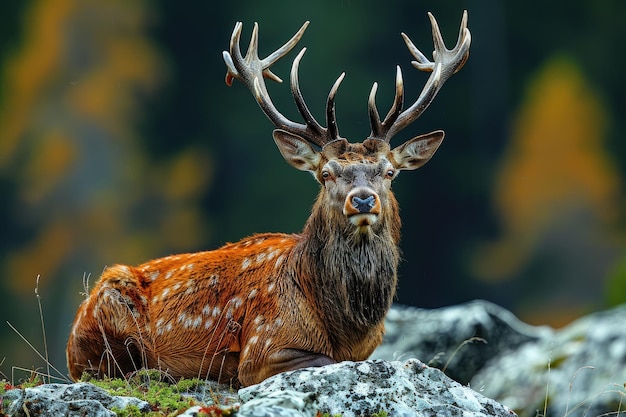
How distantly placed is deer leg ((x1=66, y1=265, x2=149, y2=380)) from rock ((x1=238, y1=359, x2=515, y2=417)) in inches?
91.9

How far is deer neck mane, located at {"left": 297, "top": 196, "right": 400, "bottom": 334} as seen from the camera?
689cm

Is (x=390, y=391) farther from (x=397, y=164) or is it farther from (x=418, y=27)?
(x=418, y=27)

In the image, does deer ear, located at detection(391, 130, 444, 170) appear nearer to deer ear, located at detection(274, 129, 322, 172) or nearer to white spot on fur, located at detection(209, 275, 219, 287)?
deer ear, located at detection(274, 129, 322, 172)

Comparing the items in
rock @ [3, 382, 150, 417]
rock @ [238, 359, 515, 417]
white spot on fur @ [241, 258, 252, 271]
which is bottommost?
rock @ [238, 359, 515, 417]

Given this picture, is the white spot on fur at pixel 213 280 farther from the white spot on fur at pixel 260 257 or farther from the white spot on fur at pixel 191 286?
the white spot on fur at pixel 260 257

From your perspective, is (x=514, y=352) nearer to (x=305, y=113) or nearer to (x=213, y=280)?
(x=213, y=280)

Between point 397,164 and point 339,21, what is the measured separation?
39.3ft

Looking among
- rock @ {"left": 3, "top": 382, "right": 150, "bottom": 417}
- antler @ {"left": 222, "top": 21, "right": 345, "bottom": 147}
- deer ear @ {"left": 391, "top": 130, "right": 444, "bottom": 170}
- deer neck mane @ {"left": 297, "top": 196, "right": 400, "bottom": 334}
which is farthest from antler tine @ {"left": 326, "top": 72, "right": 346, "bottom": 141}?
rock @ {"left": 3, "top": 382, "right": 150, "bottom": 417}

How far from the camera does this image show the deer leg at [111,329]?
7.44m

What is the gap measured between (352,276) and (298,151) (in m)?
1.06

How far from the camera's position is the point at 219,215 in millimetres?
18000

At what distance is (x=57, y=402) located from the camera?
4.99 meters

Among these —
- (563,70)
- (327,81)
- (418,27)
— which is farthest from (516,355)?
(563,70)

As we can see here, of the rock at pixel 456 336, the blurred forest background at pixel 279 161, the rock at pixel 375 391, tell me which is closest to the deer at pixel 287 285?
the rock at pixel 375 391
